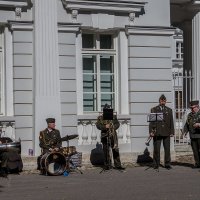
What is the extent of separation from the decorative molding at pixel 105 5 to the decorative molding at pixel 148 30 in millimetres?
502

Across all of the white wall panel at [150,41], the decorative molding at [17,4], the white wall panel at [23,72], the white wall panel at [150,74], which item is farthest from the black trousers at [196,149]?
the decorative molding at [17,4]

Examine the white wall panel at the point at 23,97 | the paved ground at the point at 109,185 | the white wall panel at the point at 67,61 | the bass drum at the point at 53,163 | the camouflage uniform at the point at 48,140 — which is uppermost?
the white wall panel at the point at 67,61

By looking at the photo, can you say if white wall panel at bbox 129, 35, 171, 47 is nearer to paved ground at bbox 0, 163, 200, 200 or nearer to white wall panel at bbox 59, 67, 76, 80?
white wall panel at bbox 59, 67, 76, 80

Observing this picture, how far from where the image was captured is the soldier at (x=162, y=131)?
604 inches

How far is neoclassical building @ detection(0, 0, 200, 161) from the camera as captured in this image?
51.2 feet

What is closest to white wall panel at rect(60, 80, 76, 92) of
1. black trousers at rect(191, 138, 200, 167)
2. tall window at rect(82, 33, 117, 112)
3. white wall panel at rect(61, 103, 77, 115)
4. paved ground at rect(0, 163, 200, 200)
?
white wall panel at rect(61, 103, 77, 115)

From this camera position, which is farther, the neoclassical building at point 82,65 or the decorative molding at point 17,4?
the neoclassical building at point 82,65

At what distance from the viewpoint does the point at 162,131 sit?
50.3 ft

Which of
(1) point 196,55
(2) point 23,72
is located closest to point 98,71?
(2) point 23,72

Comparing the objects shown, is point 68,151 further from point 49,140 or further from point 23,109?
point 23,109

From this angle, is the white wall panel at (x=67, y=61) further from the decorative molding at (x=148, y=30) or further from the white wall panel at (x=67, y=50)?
the decorative molding at (x=148, y=30)

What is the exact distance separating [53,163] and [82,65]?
3495 millimetres

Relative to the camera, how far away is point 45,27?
1562 cm

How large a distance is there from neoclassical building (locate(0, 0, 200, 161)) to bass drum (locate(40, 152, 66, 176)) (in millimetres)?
1426
